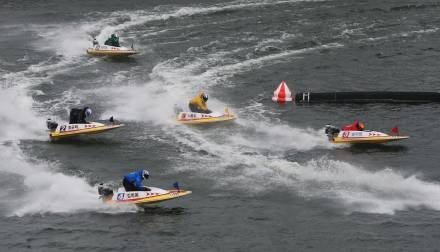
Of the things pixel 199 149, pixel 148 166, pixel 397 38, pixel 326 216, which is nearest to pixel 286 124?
pixel 199 149

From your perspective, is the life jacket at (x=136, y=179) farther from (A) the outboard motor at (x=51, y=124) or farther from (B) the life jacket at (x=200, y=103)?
(B) the life jacket at (x=200, y=103)

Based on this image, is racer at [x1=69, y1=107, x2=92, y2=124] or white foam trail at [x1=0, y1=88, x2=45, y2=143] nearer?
racer at [x1=69, y1=107, x2=92, y2=124]

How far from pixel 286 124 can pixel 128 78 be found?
57.6 ft

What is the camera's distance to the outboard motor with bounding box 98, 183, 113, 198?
137 ft

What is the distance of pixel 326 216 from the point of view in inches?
1580

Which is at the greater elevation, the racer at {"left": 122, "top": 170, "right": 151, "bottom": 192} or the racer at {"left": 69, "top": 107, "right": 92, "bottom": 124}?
the racer at {"left": 69, "top": 107, "right": 92, "bottom": 124}

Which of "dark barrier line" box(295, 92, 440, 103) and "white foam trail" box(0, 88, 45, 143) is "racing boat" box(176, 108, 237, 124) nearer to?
"dark barrier line" box(295, 92, 440, 103)

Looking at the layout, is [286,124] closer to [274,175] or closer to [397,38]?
[274,175]

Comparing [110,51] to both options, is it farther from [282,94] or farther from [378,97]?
[378,97]

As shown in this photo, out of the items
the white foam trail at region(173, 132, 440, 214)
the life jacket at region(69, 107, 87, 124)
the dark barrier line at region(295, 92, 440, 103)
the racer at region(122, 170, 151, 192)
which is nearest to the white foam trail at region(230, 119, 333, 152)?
the white foam trail at region(173, 132, 440, 214)

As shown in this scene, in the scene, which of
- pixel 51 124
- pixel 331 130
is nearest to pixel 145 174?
pixel 51 124

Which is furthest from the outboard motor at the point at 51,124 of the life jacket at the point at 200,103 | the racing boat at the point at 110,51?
the racing boat at the point at 110,51

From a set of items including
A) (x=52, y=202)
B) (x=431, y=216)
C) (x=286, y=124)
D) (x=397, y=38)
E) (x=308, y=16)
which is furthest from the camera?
(x=308, y=16)

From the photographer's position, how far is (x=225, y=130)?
5372 centimetres
